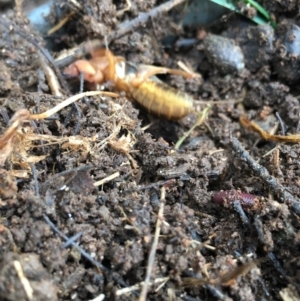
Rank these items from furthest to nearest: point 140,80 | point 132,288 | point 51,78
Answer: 1. point 140,80
2. point 51,78
3. point 132,288

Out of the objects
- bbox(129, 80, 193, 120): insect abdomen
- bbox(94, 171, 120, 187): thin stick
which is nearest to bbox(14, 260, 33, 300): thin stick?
bbox(94, 171, 120, 187): thin stick

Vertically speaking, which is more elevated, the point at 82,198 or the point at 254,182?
the point at 82,198

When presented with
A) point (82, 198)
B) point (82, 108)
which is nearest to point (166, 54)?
point (82, 108)

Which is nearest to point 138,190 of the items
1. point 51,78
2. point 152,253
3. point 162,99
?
point 152,253

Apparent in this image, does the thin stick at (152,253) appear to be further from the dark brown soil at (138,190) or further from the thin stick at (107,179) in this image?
the thin stick at (107,179)

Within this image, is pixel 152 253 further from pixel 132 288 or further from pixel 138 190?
pixel 138 190

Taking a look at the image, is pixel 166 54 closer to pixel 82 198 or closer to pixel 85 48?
pixel 85 48

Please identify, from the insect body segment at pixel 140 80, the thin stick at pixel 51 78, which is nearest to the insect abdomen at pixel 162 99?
the insect body segment at pixel 140 80
